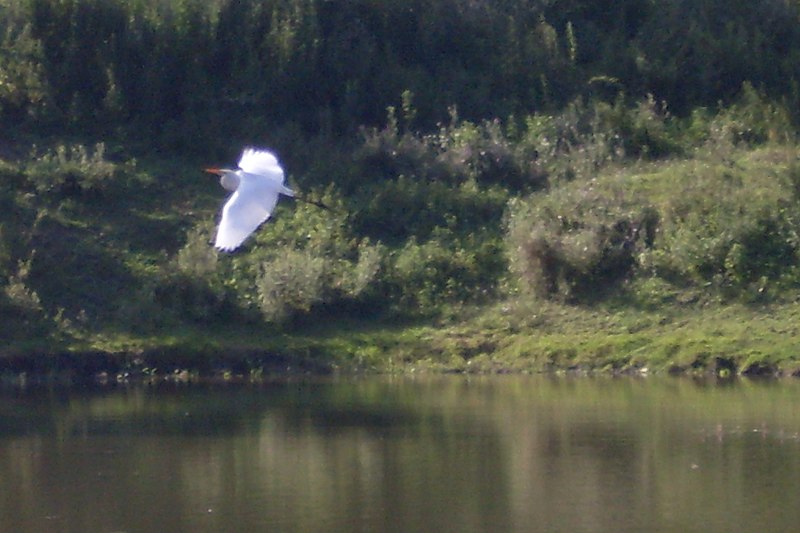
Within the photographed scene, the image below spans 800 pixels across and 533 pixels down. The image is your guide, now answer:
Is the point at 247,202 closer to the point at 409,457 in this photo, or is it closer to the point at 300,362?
the point at 409,457

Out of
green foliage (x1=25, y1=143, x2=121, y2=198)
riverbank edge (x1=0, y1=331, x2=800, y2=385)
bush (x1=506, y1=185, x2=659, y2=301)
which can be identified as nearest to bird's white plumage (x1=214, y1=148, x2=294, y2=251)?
riverbank edge (x1=0, y1=331, x2=800, y2=385)

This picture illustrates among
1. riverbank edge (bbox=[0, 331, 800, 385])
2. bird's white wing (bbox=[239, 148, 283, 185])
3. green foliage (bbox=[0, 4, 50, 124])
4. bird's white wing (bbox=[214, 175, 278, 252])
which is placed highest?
green foliage (bbox=[0, 4, 50, 124])

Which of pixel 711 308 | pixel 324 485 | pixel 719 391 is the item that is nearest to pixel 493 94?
pixel 711 308

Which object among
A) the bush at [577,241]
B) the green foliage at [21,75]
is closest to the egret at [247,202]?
the bush at [577,241]

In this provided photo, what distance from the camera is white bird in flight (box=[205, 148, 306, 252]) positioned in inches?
527

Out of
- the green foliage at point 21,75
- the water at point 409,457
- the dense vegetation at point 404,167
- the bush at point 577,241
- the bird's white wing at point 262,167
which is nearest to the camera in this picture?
the water at point 409,457

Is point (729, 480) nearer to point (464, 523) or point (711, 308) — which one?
point (464, 523)

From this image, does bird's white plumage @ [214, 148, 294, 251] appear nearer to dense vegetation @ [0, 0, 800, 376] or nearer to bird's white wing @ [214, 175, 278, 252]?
bird's white wing @ [214, 175, 278, 252]

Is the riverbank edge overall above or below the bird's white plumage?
below

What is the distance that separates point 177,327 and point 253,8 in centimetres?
846

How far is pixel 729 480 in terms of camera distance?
11.7m

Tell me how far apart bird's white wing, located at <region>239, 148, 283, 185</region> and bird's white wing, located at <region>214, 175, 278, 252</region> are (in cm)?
41

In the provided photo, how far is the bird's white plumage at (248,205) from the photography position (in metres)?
13.4

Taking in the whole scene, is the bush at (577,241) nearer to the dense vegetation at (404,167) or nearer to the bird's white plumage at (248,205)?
the dense vegetation at (404,167)
